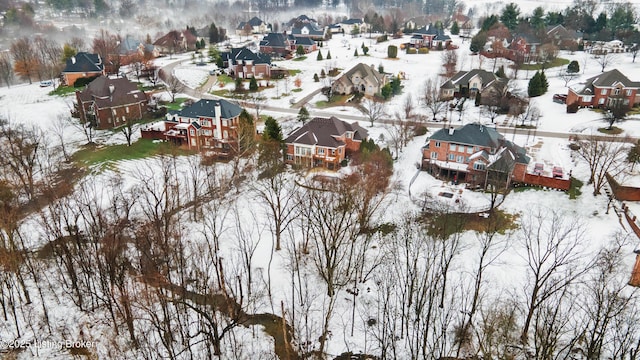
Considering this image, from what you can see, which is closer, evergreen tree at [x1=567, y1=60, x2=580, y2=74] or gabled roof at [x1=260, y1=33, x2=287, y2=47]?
evergreen tree at [x1=567, y1=60, x2=580, y2=74]

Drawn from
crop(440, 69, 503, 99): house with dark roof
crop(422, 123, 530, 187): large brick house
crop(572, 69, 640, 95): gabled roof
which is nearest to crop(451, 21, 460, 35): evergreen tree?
crop(440, 69, 503, 99): house with dark roof

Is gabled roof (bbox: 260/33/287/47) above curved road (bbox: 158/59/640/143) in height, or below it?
above

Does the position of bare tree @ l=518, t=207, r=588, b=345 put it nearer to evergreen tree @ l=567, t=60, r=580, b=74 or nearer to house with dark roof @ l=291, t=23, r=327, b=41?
evergreen tree @ l=567, t=60, r=580, b=74

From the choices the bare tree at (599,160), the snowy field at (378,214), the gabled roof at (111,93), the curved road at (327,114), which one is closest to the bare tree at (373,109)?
the curved road at (327,114)

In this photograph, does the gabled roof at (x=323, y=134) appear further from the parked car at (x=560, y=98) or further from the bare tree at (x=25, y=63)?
the bare tree at (x=25, y=63)

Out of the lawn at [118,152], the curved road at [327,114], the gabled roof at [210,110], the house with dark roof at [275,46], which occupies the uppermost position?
the house with dark roof at [275,46]

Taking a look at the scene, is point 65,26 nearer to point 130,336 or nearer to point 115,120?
point 115,120
